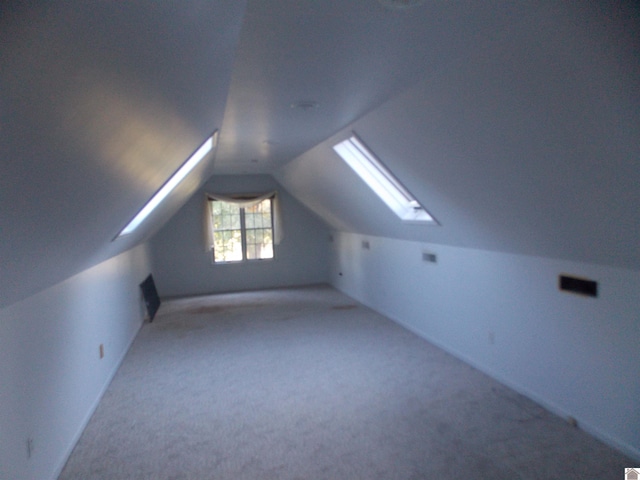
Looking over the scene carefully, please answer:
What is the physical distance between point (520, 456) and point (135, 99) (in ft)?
8.82

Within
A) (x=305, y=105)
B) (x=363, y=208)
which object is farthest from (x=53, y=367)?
(x=363, y=208)

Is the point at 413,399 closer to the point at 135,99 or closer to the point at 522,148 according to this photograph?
the point at 522,148

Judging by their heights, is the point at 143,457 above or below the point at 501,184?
below

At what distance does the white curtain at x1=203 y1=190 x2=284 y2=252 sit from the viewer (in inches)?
320

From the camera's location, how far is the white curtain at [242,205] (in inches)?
320

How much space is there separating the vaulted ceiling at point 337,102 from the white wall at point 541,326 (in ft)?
0.75

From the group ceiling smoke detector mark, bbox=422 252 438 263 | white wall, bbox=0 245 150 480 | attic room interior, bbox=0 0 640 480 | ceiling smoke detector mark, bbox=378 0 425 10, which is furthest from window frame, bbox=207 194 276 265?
ceiling smoke detector mark, bbox=378 0 425 10

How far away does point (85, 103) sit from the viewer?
117 cm

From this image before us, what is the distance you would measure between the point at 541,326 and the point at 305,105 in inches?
90.2

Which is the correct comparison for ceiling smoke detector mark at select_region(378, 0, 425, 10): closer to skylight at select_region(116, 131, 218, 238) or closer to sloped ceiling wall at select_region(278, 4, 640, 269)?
sloped ceiling wall at select_region(278, 4, 640, 269)

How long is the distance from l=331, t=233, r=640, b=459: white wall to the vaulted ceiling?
0.75 feet

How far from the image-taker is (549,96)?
5.94 feet

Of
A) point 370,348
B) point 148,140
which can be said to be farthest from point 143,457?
→ point 370,348

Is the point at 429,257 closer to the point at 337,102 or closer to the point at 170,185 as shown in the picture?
the point at 337,102
